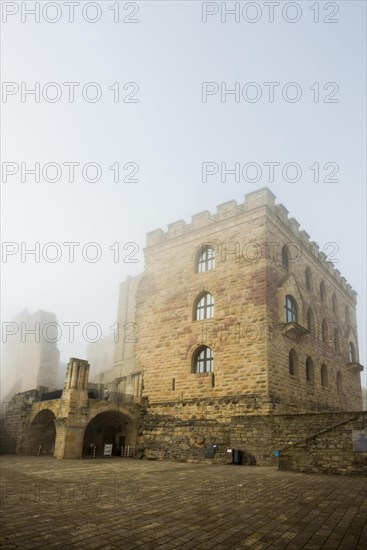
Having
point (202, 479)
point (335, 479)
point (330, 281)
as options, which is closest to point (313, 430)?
point (335, 479)

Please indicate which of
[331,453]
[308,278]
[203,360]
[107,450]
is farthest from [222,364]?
[308,278]

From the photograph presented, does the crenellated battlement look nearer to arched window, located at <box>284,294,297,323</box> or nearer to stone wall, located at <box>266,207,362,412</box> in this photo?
stone wall, located at <box>266,207,362,412</box>

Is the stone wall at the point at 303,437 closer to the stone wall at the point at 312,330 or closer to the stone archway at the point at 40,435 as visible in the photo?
the stone wall at the point at 312,330

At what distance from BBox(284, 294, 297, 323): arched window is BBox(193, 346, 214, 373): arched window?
13.5 ft

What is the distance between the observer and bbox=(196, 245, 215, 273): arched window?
20.1m

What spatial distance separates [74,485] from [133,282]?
2546 centimetres

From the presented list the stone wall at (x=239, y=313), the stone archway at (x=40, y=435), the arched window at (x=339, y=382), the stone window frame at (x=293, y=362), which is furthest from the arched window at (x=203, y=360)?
the arched window at (x=339, y=382)

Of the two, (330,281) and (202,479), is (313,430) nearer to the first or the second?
(202,479)

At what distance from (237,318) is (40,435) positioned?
13.2 metres

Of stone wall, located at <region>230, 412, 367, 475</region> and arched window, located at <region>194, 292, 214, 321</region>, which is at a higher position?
arched window, located at <region>194, 292, 214, 321</region>

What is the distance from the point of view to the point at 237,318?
17781mm

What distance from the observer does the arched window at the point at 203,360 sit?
60.4 feet

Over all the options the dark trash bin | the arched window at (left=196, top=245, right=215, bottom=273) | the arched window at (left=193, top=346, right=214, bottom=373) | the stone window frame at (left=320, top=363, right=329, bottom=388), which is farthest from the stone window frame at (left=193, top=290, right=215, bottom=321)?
the stone window frame at (left=320, top=363, right=329, bottom=388)

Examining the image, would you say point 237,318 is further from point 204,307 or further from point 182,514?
point 182,514
